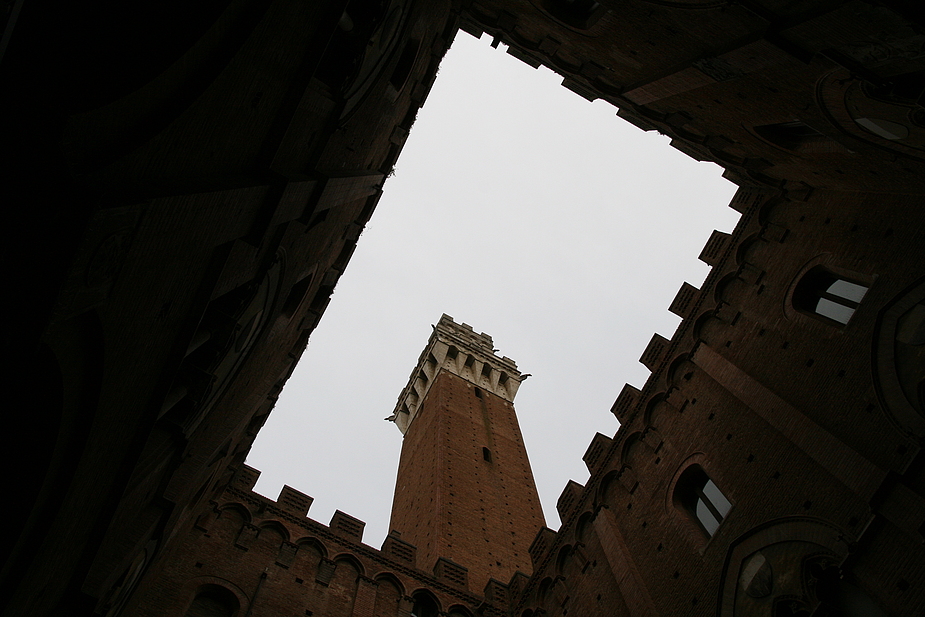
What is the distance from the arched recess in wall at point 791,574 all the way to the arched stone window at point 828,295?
343 cm

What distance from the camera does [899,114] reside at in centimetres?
810

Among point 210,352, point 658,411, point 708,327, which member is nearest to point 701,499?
point 658,411

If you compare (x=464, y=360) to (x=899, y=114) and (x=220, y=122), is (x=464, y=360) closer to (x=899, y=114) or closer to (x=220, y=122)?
(x=899, y=114)

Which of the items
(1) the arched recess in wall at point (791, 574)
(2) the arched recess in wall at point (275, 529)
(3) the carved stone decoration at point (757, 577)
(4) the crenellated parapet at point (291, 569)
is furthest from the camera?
(2) the arched recess in wall at point (275, 529)

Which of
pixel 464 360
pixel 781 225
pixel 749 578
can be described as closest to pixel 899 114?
pixel 781 225

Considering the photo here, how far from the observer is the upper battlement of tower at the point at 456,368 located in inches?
1629

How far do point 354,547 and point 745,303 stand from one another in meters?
10.2

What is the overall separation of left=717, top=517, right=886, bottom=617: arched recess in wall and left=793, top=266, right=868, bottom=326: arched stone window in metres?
3.43

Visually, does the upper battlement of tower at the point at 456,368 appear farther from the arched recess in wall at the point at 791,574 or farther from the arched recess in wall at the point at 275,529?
the arched recess in wall at the point at 791,574

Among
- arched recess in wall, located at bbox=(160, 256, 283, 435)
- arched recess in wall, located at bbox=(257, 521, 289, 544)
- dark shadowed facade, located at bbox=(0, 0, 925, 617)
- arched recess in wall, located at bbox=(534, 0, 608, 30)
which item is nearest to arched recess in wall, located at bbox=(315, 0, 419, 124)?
dark shadowed facade, located at bbox=(0, 0, 925, 617)

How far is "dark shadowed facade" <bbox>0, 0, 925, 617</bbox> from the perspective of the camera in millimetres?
3793

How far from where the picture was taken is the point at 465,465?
28766 mm

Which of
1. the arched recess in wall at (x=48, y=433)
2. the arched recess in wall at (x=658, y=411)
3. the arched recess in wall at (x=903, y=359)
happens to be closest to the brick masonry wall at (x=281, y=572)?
the arched recess in wall at (x=658, y=411)

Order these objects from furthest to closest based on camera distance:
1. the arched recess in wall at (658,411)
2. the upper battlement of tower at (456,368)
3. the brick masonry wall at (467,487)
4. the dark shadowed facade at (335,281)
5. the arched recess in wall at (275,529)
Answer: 1. the upper battlement of tower at (456,368)
2. the brick masonry wall at (467,487)
3. the arched recess in wall at (275,529)
4. the arched recess in wall at (658,411)
5. the dark shadowed facade at (335,281)
